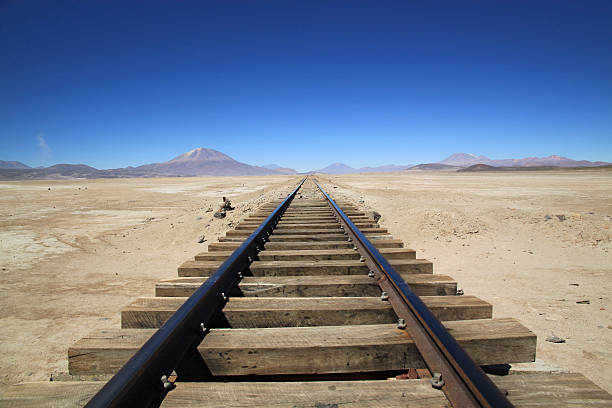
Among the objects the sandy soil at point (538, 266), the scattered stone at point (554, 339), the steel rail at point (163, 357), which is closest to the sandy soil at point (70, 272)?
the steel rail at point (163, 357)

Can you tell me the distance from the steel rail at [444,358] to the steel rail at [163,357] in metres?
1.23

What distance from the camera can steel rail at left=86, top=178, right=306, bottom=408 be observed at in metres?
1.27

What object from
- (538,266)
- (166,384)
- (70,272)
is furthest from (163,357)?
(538,266)

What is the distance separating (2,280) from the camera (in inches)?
207

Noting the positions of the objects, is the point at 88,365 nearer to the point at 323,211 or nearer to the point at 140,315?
the point at 140,315

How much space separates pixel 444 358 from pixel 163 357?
136 cm

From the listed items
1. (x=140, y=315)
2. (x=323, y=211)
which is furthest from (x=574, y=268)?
(x=140, y=315)

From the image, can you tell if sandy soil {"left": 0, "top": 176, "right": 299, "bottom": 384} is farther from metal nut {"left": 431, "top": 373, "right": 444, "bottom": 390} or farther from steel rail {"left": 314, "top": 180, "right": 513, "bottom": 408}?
metal nut {"left": 431, "top": 373, "right": 444, "bottom": 390}

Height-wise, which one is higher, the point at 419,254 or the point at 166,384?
the point at 166,384

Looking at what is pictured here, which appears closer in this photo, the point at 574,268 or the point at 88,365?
the point at 88,365

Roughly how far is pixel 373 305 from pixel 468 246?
5.61m

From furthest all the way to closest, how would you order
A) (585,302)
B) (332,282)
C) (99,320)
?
(585,302) < (99,320) < (332,282)

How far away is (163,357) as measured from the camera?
1.54 meters

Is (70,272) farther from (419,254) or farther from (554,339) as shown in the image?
(554,339)
